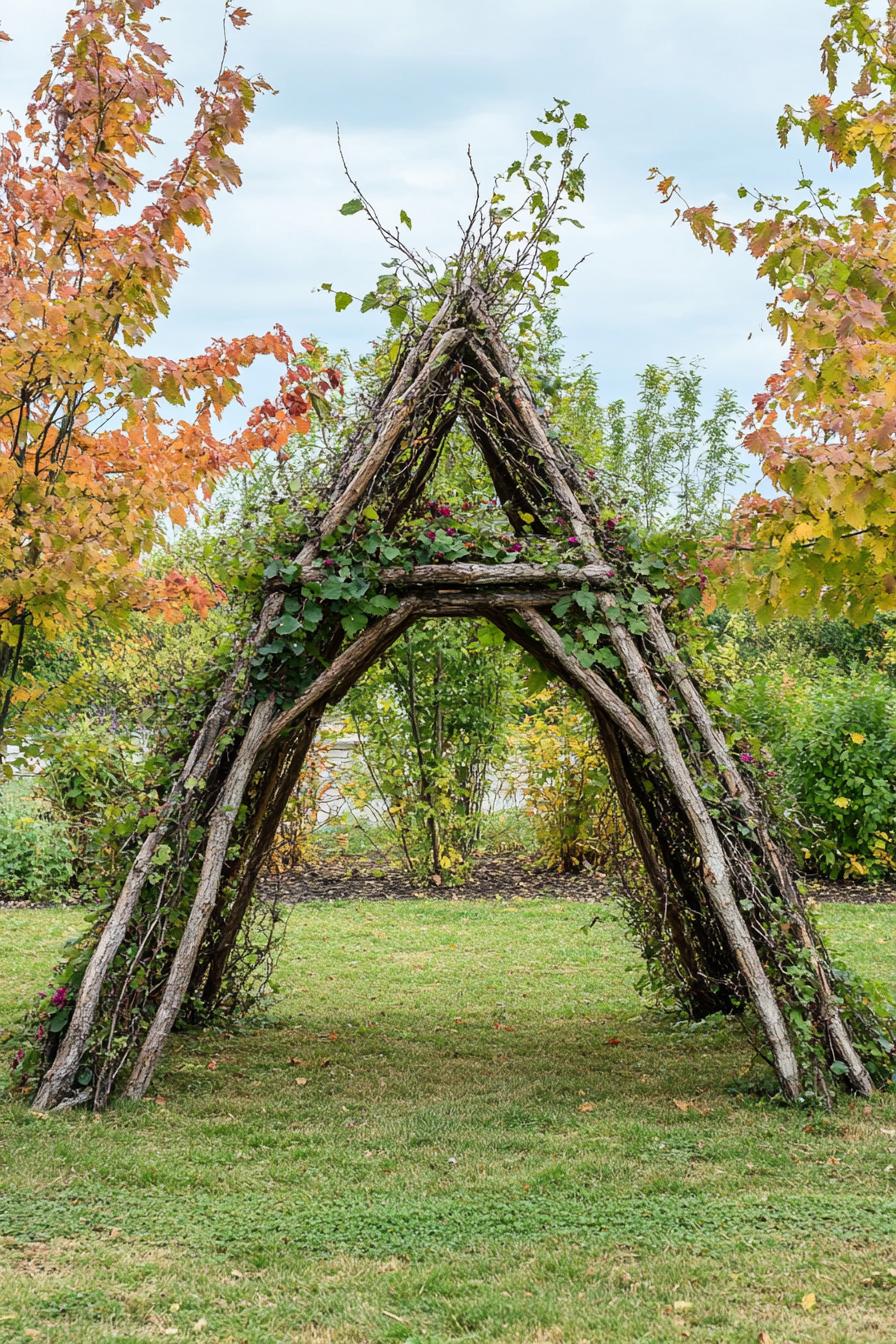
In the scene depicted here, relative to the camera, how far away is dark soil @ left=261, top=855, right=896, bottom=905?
9.91m

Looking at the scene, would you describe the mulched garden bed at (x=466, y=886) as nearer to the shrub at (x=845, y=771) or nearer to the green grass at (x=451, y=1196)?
the shrub at (x=845, y=771)

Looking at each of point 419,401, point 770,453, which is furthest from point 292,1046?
point 770,453

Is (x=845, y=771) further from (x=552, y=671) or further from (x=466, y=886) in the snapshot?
(x=552, y=671)

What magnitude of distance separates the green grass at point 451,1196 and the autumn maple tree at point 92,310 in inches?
67.6

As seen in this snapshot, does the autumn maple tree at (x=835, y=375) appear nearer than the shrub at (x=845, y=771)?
Yes

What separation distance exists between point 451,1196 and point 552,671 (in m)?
2.24

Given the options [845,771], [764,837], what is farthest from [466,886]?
[764,837]

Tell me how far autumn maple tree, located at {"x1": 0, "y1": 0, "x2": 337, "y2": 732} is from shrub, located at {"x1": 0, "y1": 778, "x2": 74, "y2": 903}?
18.9ft

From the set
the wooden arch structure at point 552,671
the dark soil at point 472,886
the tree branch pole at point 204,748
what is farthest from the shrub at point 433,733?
the tree branch pole at point 204,748

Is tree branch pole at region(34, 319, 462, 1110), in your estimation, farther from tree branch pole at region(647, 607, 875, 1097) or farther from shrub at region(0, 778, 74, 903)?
shrub at region(0, 778, 74, 903)

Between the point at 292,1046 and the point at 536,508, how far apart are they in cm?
280

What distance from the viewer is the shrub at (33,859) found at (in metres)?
9.98

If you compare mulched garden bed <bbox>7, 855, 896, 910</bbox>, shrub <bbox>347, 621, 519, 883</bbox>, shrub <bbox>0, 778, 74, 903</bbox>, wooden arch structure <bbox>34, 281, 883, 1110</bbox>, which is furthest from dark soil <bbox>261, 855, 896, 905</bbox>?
wooden arch structure <bbox>34, 281, 883, 1110</bbox>

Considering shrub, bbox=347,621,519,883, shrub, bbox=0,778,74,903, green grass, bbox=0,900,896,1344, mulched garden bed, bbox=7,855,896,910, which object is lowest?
green grass, bbox=0,900,896,1344
